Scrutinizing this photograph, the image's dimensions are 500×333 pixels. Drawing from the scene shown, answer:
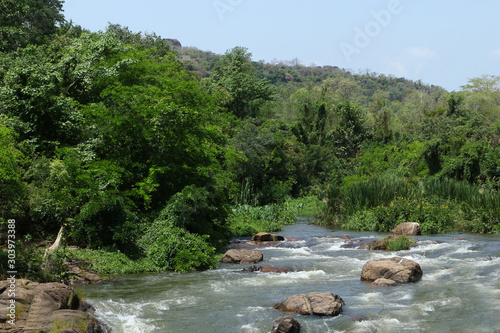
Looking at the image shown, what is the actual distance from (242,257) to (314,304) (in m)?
6.17

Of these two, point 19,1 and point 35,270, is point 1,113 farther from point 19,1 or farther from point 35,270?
point 19,1

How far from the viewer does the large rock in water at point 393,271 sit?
11836 millimetres

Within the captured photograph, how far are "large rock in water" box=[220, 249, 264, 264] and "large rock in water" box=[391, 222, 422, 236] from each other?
7626mm

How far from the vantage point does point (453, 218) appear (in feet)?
71.0

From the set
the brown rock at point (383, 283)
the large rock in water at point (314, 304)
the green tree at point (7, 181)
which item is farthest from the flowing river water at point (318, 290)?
the green tree at point (7, 181)

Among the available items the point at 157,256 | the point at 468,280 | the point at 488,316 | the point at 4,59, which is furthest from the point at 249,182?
the point at 488,316

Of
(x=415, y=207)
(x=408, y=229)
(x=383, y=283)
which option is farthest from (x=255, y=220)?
(x=383, y=283)

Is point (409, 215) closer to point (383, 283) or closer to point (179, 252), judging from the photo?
point (383, 283)

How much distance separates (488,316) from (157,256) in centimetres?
874

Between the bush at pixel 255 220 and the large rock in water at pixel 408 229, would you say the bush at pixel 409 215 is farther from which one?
the bush at pixel 255 220

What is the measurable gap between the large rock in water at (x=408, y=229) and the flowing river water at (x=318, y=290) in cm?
397

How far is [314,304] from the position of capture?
30.8 ft

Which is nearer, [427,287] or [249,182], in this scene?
[427,287]

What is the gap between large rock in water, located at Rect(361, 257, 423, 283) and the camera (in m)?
11.8
